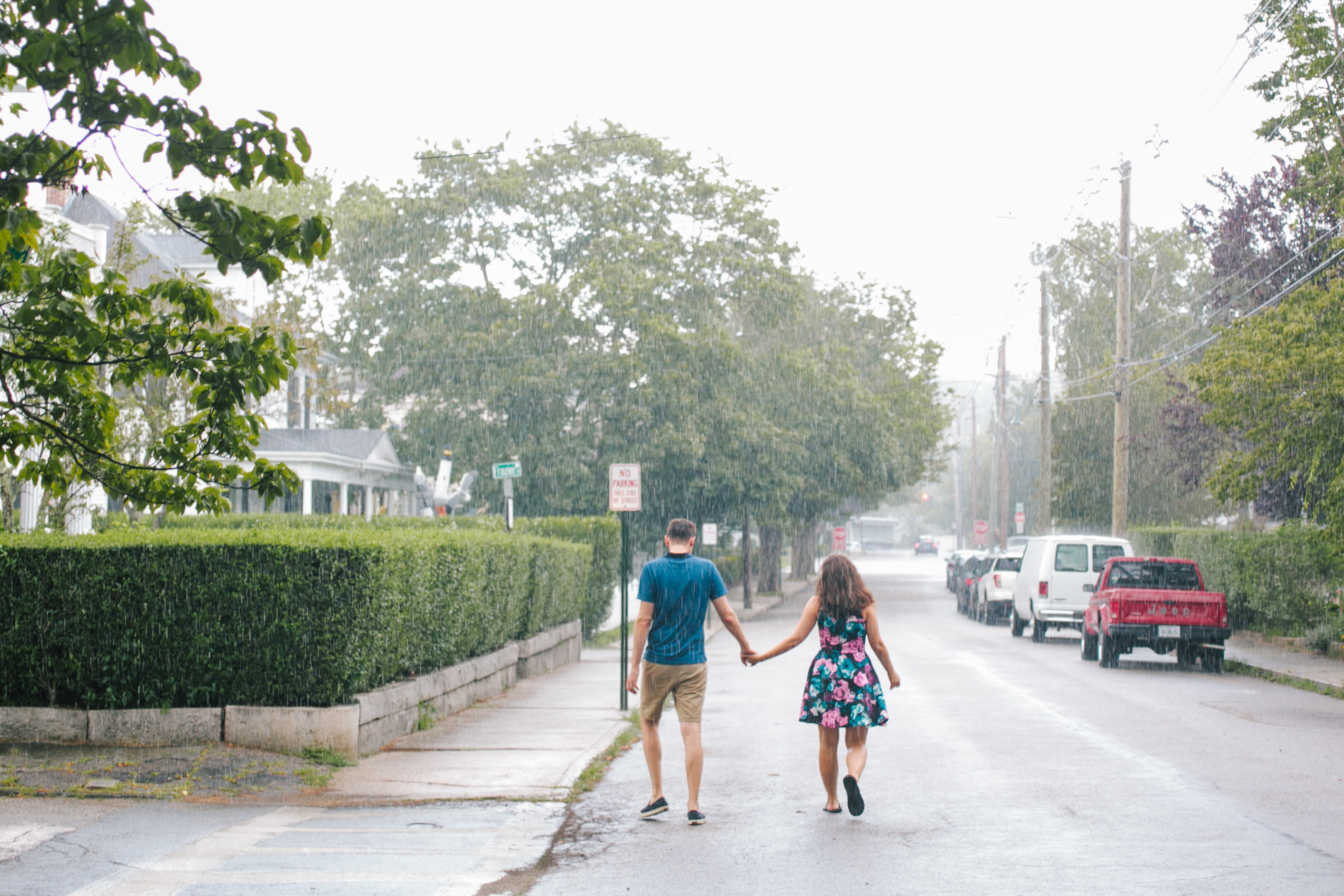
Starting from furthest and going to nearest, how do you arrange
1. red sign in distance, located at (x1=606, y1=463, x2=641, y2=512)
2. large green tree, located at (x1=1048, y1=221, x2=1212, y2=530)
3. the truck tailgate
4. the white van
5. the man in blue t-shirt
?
large green tree, located at (x1=1048, y1=221, x2=1212, y2=530) → the white van → the truck tailgate → red sign in distance, located at (x1=606, y1=463, x2=641, y2=512) → the man in blue t-shirt

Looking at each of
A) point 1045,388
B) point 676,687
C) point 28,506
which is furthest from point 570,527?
point 1045,388

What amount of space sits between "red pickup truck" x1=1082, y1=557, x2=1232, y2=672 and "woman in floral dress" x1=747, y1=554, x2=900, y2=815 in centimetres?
1200

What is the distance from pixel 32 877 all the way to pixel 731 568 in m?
49.1

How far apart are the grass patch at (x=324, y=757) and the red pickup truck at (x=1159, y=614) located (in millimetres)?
12939

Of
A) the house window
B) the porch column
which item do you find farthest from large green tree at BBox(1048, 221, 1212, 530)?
the porch column

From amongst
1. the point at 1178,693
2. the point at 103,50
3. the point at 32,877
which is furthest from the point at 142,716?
the point at 1178,693

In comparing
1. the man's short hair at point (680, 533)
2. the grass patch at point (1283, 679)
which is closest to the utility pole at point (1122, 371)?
the grass patch at point (1283, 679)

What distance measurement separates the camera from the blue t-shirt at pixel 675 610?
8.42 m

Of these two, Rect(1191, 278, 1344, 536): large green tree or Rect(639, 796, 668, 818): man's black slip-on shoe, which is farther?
Rect(1191, 278, 1344, 536): large green tree

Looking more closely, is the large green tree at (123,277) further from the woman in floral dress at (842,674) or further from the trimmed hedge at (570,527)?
the trimmed hedge at (570,527)

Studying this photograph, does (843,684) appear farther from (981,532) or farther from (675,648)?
(981,532)

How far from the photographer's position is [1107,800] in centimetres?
911

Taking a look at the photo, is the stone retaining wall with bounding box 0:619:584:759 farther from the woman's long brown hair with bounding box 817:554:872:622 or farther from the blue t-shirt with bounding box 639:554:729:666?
the woman's long brown hair with bounding box 817:554:872:622

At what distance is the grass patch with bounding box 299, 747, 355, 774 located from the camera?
9.98m
